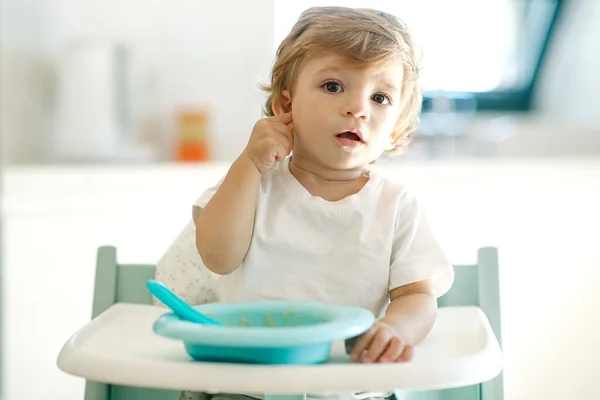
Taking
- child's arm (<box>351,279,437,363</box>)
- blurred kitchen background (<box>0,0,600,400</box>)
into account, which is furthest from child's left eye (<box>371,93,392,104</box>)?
blurred kitchen background (<box>0,0,600,400</box>)

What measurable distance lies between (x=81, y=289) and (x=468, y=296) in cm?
108

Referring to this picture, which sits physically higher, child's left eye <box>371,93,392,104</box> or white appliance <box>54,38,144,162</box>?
white appliance <box>54,38,144,162</box>

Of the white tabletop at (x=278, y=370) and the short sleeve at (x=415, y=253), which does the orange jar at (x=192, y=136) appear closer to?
the short sleeve at (x=415, y=253)

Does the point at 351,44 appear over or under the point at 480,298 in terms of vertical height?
over

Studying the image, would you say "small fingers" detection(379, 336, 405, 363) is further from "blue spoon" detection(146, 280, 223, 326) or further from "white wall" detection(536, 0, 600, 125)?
"white wall" detection(536, 0, 600, 125)

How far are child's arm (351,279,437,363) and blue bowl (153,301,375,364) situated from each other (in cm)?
3

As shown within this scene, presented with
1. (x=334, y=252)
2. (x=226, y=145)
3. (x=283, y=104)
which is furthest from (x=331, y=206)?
(x=226, y=145)

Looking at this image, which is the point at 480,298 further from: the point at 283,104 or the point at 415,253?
the point at 283,104

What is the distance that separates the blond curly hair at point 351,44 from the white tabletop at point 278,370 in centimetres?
34

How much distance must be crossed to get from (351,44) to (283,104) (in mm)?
156

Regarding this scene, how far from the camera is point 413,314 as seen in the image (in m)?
0.91

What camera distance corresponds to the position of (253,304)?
0.86 metres

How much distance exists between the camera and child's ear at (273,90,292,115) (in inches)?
41.8

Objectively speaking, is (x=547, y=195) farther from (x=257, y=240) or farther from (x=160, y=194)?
(x=257, y=240)
